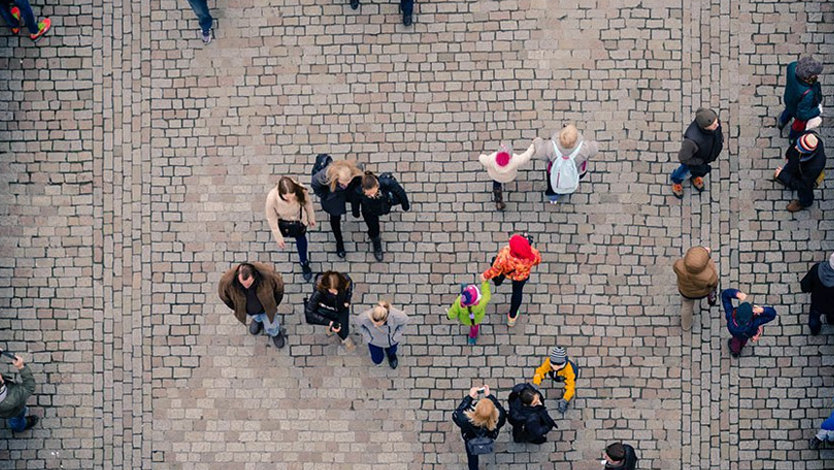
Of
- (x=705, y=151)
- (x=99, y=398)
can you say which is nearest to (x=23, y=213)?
(x=99, y=398)

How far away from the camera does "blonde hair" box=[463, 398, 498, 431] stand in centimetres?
1153

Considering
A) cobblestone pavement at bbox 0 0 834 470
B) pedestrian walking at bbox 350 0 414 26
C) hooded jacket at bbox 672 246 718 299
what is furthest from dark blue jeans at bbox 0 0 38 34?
hooded jacket at bbox 672 246 718 299

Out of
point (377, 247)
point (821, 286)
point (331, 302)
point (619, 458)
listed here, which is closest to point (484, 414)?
point (619, 458)

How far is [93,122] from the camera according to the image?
14305mm

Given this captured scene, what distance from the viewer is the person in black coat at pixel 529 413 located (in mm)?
11992

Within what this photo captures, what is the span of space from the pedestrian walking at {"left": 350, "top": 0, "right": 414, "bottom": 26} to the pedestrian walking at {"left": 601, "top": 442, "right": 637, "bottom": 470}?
6.06 metres

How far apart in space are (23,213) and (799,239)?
9787 millimetres

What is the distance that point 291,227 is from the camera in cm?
1273

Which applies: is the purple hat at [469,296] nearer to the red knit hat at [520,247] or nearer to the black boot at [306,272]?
the red knit hat at [520,247]

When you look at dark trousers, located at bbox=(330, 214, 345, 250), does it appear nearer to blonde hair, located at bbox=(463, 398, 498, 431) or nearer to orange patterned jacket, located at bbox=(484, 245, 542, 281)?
orange patterned jacket, located at bbox=(484, 245, 542, 281)

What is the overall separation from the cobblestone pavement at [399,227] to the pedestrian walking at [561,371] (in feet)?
1.55

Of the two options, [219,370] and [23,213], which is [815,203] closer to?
[219,370]

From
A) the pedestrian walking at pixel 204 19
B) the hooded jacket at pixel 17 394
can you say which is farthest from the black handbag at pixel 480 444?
the pedestrian walking at pixel 204 19

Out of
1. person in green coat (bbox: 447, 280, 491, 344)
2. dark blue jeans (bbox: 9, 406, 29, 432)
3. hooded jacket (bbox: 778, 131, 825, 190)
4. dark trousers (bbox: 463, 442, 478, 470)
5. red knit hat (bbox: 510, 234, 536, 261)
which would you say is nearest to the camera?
red knit hat (bbox: 510, 234, 536, 261)
